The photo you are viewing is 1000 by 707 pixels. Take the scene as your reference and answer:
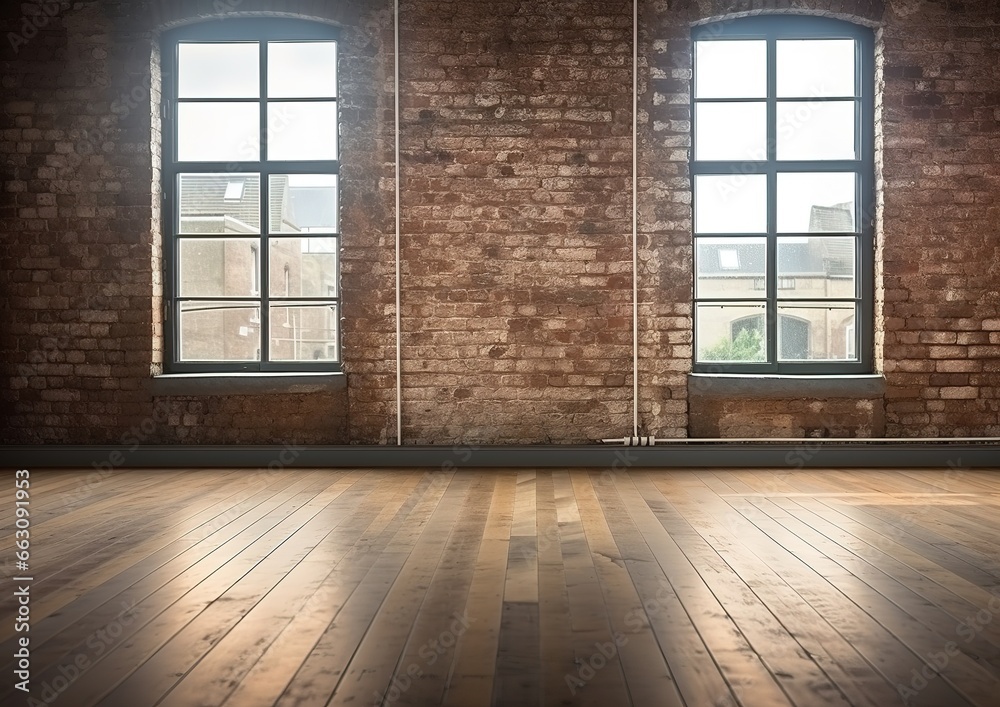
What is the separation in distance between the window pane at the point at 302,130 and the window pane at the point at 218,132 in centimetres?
12

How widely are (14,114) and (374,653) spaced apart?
532 cm

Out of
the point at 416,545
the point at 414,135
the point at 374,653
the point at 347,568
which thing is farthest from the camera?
the point at 414,135

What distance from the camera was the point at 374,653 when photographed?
1973 mm

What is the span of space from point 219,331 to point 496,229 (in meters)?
2.11

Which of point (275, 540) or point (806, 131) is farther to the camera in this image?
point (806, 131)

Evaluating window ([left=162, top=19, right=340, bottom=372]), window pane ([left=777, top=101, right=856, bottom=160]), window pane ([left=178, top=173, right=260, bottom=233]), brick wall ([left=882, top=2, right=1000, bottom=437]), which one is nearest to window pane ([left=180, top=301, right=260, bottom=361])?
window ([left=162, top=19, right=340, bottom=372])

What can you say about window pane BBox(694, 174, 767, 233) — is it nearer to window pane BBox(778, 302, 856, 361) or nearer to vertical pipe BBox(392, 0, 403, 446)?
window pane BBox(778, 302, 856, 361)

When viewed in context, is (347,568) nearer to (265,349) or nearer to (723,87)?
(265,349)

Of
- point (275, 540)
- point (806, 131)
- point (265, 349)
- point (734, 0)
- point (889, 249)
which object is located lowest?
point (275, 540)

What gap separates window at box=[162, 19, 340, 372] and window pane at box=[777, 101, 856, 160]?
126 inches

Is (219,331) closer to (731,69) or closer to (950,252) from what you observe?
(731,69)

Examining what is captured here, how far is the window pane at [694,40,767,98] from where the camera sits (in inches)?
225

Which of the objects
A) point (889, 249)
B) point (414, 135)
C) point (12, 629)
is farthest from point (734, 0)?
point (12, 629)

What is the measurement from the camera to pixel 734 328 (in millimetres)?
5699
